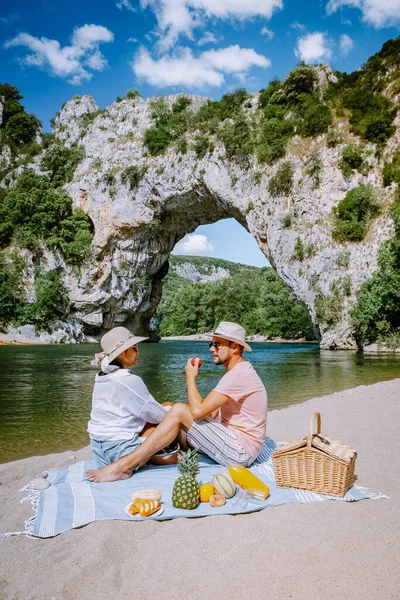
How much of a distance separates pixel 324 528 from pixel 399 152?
91.9ft

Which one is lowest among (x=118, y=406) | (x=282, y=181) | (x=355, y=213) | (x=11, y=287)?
(x=118, y=406)

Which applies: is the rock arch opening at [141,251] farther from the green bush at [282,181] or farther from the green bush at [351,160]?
the green bush at [351,160]

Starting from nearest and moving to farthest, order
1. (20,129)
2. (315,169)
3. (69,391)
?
(69,391) → (315,169) → (20,129)

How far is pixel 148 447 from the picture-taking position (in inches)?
143

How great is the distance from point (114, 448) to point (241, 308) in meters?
65.8

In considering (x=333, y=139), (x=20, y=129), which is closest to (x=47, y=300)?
(x=20, y=129)

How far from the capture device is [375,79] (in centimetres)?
2806

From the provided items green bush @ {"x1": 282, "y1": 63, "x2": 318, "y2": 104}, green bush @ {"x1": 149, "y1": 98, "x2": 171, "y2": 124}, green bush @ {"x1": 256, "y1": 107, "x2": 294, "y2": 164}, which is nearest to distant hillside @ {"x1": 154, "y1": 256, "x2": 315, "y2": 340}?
green bush @ {"x1": 149, "y1": 98, "x2": 171, "y2": 124}

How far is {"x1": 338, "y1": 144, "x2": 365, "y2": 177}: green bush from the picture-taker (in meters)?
25.9

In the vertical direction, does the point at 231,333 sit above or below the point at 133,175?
below

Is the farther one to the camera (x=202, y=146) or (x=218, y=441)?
(x=202, y=146)

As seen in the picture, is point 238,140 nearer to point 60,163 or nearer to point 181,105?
point 181,105

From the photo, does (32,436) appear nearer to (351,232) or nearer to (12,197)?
(351,232)

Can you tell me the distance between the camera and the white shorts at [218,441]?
3754mm
